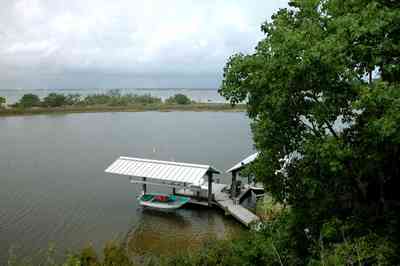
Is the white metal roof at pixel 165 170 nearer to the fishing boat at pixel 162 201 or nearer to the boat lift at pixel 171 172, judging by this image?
the boat lift at pixel 171 172

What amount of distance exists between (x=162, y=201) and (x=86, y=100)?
2958 inches

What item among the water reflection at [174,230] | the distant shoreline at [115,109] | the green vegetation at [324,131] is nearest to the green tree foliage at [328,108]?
the green vegetation at [324,131]

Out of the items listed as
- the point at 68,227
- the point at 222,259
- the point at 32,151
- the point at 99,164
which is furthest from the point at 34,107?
the point at 222,259

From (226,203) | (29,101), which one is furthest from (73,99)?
(226,203)

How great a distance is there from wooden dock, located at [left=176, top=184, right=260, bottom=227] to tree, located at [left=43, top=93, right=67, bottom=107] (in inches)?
2447

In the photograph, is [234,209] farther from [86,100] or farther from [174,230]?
[86,100]

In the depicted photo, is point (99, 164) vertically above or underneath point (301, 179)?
underneath

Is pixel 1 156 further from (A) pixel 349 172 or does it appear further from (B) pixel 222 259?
(A) pixel 349 172

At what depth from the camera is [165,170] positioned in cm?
1900

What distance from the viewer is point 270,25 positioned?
7.37 metres

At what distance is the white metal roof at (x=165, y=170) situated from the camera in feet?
59.6

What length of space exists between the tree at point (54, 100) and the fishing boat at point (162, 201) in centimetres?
6302

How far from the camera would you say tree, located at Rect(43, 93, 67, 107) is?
75625 millimetres

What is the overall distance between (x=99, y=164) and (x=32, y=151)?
954 centimetres
